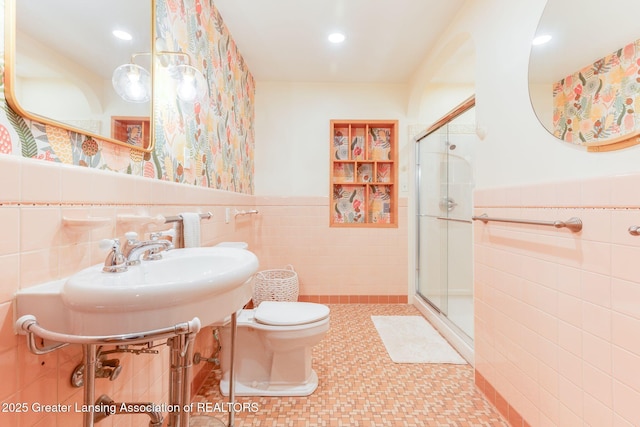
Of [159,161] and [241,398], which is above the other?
[159,161]

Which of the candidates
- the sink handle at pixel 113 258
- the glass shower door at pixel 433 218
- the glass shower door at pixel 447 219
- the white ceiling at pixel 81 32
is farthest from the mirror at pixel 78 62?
the glass shower door at pixel 433 218

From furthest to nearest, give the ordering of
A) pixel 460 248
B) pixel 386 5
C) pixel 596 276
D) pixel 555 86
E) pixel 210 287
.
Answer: pixel 460 248 < pixel 386 5 < pixel 555 86 < pixel 596 276 < pixel 210 287

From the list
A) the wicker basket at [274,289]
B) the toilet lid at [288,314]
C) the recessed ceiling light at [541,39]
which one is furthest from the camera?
the wicker basket at [274,289]

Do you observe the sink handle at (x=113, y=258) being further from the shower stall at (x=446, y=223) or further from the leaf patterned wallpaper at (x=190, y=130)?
the shower stall at (x=446, y=223)

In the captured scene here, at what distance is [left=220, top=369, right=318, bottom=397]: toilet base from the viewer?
1657 mm

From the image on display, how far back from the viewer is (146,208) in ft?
4.00

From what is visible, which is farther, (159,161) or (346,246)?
(346,246)

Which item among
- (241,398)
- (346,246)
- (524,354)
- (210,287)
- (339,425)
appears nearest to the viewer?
(210,287)

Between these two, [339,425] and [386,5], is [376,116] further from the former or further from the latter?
[339,425]

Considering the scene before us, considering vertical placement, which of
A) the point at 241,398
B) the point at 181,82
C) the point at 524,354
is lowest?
the point at 241,398

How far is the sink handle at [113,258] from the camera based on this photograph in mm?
843

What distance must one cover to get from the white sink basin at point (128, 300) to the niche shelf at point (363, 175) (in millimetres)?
2507

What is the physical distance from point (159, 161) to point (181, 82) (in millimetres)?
410

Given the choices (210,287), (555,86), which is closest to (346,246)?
(555,86)
